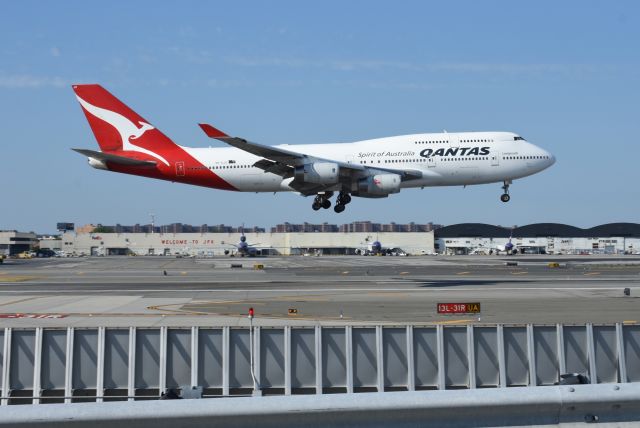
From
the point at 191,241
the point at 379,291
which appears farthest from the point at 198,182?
the point at 191,241

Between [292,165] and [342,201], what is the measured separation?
243 inches

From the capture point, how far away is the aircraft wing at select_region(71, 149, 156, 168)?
54.6 metres

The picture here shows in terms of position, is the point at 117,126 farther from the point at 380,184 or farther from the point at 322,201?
the point at 380,184

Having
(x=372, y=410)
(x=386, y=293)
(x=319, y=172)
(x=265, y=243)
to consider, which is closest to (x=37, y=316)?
(x=386, y=293)

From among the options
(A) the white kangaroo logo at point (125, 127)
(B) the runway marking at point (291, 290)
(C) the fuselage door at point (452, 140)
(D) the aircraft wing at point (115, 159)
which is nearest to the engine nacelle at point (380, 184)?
(C) the fuselage door at point (452, 140)

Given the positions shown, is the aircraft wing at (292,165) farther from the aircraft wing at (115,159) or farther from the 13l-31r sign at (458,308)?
the 13l-31r sign at (458,308)

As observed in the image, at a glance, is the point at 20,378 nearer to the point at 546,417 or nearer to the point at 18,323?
the point at 18,323

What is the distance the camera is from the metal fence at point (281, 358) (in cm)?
1916

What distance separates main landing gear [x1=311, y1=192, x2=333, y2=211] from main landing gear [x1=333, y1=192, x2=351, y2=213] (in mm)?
1498

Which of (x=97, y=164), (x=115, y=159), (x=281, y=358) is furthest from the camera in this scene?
(x=97, y=164)

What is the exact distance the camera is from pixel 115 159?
2179 inches

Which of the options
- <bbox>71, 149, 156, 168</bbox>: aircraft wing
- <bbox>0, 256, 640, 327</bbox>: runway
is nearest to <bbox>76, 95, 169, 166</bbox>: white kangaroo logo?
<bbox>71, 149, 156, 168</bbox>: aircraft wing

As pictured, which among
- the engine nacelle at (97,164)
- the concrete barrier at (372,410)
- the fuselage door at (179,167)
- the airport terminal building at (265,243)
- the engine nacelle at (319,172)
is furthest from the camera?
the airport terminal building at (265,243)

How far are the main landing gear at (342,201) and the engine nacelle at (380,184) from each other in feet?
11.1
